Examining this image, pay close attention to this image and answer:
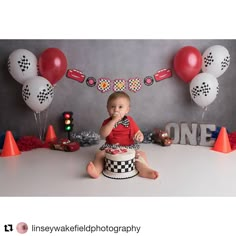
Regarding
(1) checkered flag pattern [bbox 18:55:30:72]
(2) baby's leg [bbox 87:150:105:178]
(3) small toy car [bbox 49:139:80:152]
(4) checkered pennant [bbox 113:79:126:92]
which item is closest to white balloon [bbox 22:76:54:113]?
(1) checkered flag pattern [bbox 18:55:30:72]

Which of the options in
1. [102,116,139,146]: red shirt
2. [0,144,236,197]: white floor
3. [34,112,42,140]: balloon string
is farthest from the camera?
[34,112,42,140]: balloon string

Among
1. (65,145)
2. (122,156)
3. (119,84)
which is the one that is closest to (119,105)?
(122,156)

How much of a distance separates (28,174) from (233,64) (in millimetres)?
2174

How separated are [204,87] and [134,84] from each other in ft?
2.33

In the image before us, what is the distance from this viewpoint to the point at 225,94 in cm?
330

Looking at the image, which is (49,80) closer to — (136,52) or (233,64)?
(136,52)

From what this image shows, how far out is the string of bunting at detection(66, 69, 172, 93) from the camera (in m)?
3.23

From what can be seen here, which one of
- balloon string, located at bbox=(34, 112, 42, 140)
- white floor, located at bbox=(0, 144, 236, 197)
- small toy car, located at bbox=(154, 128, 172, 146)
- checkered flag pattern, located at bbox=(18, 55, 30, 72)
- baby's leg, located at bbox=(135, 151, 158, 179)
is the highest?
checkered flag pattern, located at bbox=(18, 55, 30, 72)

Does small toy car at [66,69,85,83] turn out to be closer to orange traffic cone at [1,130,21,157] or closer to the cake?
orange traffic cone at [1,130,21,157]

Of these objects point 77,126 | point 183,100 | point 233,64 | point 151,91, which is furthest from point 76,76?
point 233,64

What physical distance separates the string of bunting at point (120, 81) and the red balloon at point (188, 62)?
23cm
